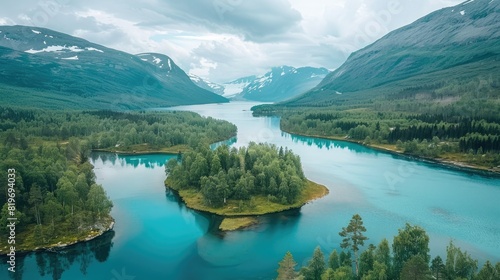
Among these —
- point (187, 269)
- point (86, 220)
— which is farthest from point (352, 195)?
point (86, 220)

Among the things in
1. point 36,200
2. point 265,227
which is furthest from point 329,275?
point 36,200

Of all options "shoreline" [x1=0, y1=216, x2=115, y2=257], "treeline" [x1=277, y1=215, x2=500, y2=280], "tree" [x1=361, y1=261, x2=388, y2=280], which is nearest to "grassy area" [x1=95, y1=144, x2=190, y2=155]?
"shoreline" [x1=0, y1=216, x2=115, y2=257]

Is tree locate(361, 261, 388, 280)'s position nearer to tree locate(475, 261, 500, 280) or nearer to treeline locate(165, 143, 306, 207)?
tree locate(475, 261, 500, 280)

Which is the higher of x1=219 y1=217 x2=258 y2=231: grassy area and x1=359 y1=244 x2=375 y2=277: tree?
x1=359 y1=244 x2=375 y2=277: tree

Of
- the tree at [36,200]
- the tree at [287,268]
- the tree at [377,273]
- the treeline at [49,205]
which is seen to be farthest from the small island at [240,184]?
the tree at [377,273]

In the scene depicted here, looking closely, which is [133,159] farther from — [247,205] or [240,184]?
[247,205]

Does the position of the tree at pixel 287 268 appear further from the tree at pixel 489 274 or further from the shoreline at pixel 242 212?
the shoreline at pixel 242 212

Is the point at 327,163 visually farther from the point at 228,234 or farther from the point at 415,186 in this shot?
the point at 228,234
